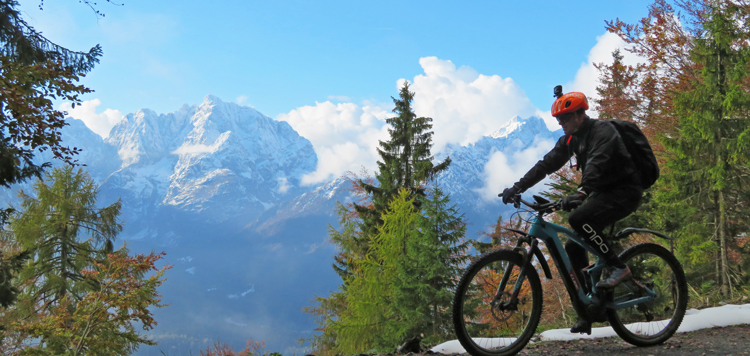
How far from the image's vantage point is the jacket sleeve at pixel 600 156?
359 centimetres

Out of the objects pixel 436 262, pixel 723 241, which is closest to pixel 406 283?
pixel 436 262

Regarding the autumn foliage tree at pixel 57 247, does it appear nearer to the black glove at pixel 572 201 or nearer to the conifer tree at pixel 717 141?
the black glove at pixel 572 201

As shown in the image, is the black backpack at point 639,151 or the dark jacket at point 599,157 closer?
the dark jacket at point 599,157

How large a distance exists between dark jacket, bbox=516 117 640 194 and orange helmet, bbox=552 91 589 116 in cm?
15

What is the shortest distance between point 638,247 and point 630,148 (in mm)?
1193

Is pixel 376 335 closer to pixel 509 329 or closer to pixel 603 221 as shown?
pixel 509 329

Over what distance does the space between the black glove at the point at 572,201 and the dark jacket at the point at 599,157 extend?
0.19 feet

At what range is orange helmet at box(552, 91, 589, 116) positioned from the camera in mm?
3898

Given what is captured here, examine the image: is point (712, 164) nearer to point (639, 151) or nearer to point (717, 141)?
point (717, 141)

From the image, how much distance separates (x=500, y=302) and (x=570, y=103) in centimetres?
187

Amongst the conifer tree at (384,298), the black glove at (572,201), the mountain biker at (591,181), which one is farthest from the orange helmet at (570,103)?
the conifer tree at (384,298)

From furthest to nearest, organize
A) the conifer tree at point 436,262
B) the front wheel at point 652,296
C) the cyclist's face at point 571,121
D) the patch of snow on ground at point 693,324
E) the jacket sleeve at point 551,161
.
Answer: the conifer tree at point 436,262, the patch of snow on ground at point 693,324, the front wheel at point 652,296, the jacket sleeve at point 551,161, the cyclist's face at point 571,121

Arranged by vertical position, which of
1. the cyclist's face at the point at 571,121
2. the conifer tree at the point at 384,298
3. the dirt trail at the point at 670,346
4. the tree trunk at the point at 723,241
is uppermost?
the conifer tree at the point at 384,298

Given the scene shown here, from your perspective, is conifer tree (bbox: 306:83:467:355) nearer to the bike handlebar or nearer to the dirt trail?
the dirt trail
